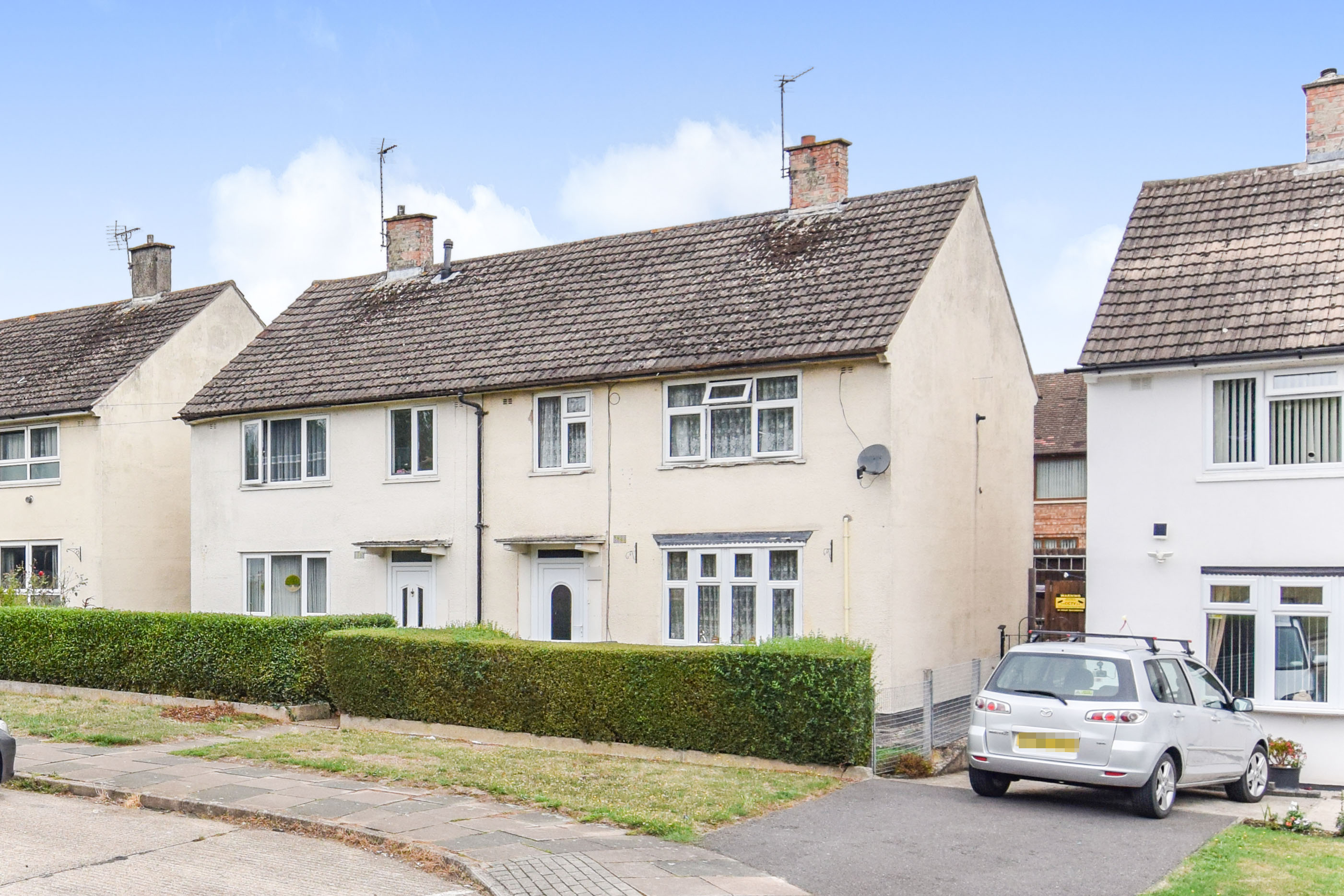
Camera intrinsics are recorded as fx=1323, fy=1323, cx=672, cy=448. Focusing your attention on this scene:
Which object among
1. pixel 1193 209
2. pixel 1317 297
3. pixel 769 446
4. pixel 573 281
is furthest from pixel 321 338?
pixel 1317 297

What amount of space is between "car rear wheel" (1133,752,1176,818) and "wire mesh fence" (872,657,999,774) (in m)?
3.22

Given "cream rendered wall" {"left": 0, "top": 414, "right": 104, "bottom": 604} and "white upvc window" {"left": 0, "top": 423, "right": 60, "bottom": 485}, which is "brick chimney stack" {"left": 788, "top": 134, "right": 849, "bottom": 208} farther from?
"white upvc window" {"left": 0, "top": 423, "right": 60, "bottom": 485}

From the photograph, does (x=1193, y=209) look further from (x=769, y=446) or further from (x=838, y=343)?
(x=769, y=446)

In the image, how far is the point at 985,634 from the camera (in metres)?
21.8

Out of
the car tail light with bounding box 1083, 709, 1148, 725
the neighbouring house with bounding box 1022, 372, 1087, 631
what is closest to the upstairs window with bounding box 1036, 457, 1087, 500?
the neighbouring house with bounding box 1022, 372, 1087, 631

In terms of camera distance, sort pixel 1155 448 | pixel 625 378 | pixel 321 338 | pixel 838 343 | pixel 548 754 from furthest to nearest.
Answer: pixel 321 338 → pixel 625 378 → pixel 838 343 → pixel 1155 448 → pixel 548 754

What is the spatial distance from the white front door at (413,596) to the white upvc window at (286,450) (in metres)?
2.52

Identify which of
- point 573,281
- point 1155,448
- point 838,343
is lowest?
point 1155,448

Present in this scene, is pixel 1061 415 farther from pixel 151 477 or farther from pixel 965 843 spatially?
pixel 965 843

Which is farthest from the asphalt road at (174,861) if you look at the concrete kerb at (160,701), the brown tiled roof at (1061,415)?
the brown tiled roof at (1061,415)

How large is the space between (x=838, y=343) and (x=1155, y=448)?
4.48 metres

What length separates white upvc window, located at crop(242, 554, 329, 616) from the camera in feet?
80.7

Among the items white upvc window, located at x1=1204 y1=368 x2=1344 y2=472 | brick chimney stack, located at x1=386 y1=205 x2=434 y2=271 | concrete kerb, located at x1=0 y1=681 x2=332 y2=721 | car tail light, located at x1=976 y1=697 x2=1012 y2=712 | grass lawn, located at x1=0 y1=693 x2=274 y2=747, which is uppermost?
brick chimney stack, located at x1=386 y1=205 x2=434 y2=271

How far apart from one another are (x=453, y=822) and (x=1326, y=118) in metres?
15.9
